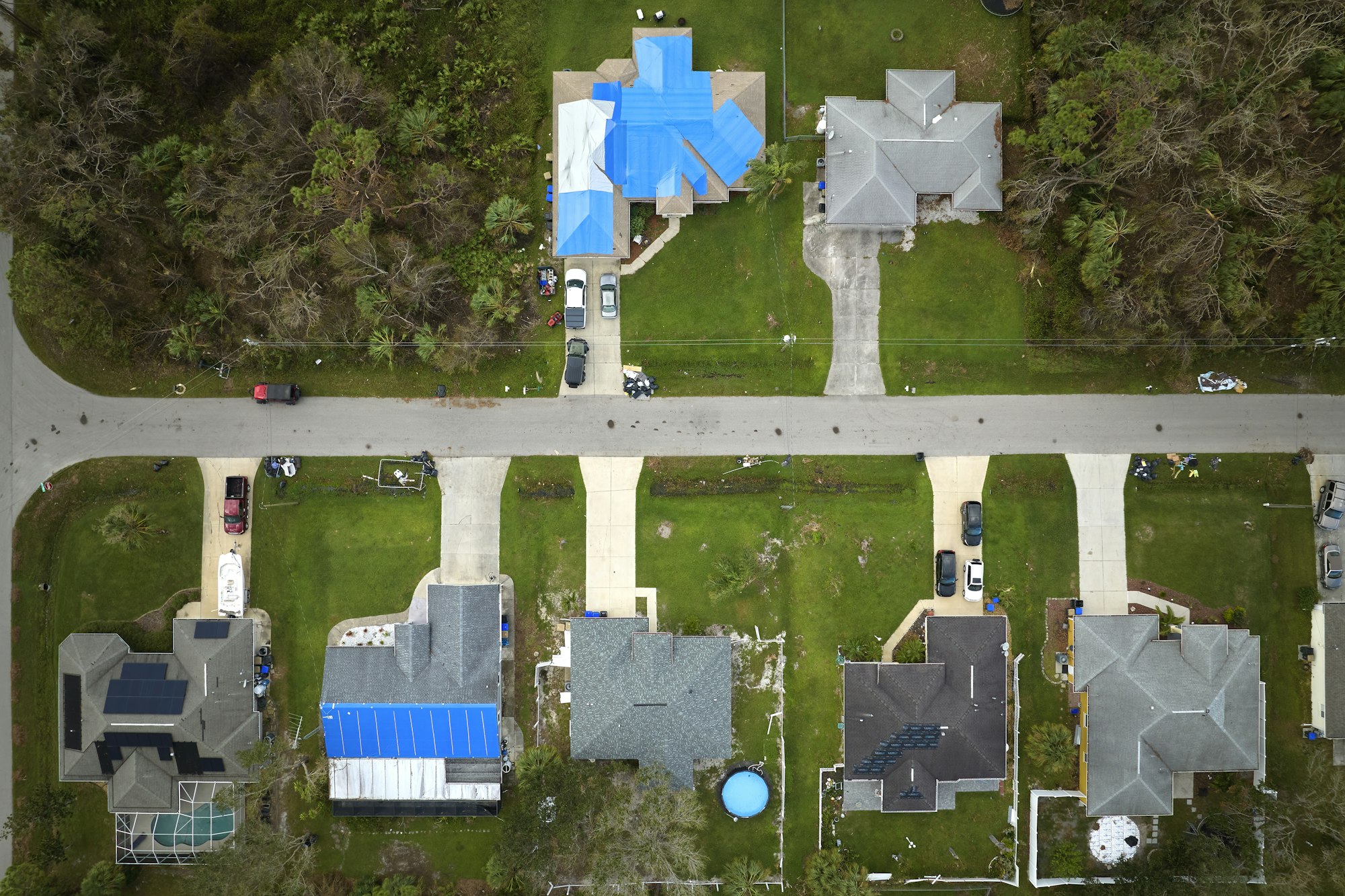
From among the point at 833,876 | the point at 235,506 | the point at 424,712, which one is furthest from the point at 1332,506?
the point at 235,506

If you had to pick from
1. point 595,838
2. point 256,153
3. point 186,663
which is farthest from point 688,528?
point 256,153

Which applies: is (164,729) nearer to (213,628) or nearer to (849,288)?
(213,628)

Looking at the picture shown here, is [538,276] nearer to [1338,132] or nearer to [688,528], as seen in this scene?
[688,528]

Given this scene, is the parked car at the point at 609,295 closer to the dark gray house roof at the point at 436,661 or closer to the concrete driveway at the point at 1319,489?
the dark gray house roof at the point at 436,661

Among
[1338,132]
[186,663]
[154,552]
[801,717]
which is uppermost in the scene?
[1338,132]

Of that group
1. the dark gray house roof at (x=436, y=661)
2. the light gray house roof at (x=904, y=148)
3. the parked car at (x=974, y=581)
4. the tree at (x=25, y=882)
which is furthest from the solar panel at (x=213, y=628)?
the parked car at (x=974, y=581)

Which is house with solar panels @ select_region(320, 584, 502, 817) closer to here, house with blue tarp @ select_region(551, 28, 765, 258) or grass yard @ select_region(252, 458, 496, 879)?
grass yard @ select_region(252, 458, 496, 879)

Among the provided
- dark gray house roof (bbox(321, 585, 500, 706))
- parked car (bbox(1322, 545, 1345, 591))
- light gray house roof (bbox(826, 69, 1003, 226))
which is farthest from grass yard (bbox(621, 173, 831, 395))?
parked car (bbox(1322, 545, 1345, 591))

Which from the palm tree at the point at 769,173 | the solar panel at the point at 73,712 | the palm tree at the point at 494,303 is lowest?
the solar panel at the point at 73,712

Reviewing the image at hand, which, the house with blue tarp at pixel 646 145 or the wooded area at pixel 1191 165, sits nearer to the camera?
the wooded area at pixel 1191 165
